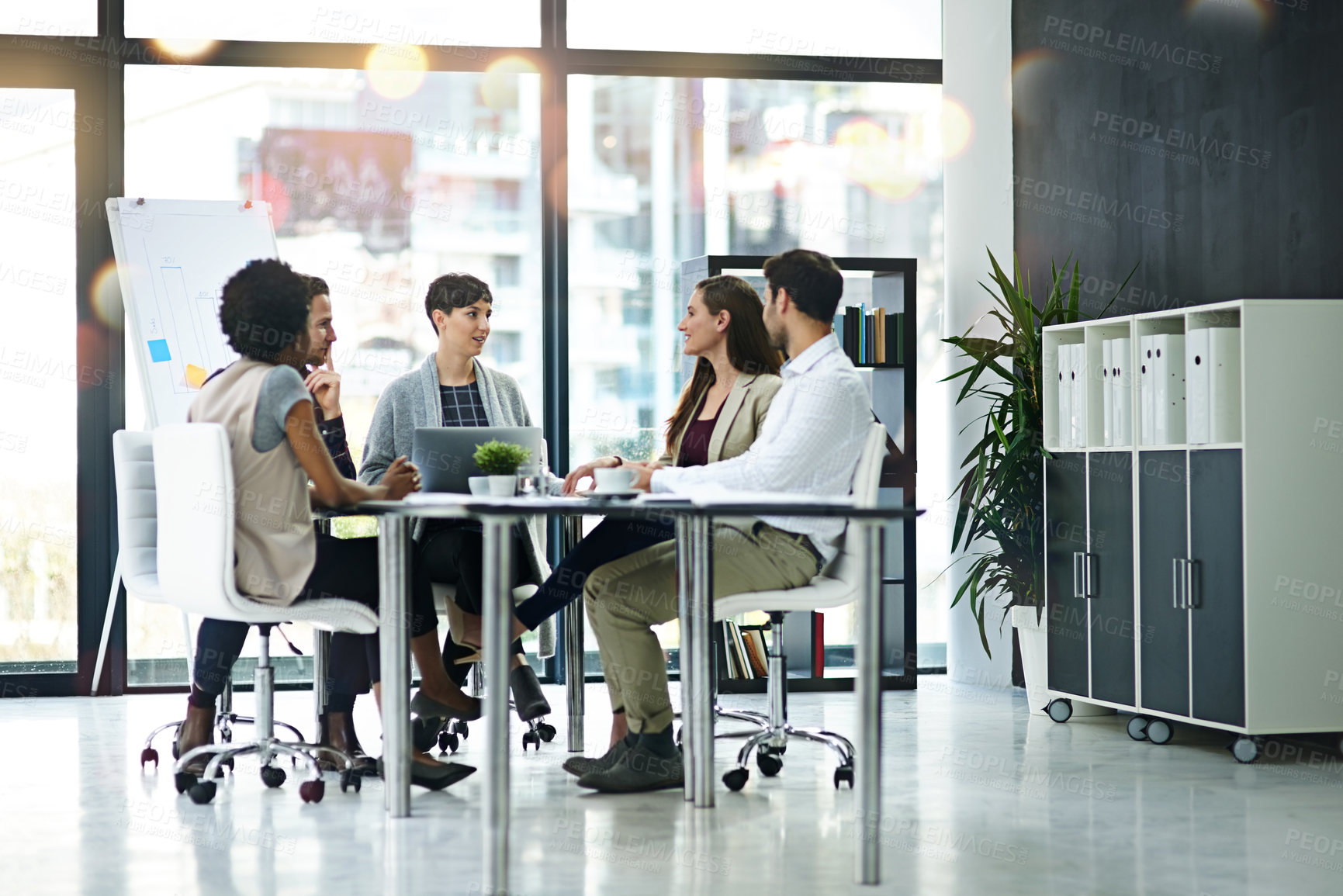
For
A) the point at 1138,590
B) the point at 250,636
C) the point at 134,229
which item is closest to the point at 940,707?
the point at 1138,590

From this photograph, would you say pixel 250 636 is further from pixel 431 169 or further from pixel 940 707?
pixel 940 707

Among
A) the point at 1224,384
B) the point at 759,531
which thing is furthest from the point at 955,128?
the point at 759,531

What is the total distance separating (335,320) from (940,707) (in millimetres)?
2987

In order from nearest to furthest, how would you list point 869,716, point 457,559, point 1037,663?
point 869,716
point 457,559
point 1037,663

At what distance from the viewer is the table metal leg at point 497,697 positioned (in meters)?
2.63

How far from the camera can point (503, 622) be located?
8.84ft

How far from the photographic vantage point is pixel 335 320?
5844mm

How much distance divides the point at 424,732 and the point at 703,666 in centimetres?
99

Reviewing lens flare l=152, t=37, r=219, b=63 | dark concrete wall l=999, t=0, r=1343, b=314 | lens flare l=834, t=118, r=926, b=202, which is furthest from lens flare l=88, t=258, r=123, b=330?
dark concrete wall l=999, t=0, r=1343, b=314

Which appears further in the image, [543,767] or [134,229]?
[134,229]

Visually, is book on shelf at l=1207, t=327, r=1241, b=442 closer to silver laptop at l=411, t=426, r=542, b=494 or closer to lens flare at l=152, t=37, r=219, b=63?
silver laptop at l=411, t=426, r=542, b=494

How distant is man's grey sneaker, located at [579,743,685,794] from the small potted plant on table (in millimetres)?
826

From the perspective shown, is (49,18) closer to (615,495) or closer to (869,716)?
(615,495)

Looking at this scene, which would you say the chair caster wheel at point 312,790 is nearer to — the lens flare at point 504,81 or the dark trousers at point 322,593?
the dark trousers at point 322,593
